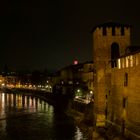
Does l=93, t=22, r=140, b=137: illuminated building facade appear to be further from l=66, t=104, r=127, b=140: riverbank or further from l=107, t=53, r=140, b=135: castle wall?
l=66, t=104, r=127, b=140: riverbank

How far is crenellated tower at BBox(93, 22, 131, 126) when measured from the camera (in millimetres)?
37469

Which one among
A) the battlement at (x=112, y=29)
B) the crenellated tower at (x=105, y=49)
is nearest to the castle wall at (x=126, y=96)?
the crenellated tower at (x=105, y=49)

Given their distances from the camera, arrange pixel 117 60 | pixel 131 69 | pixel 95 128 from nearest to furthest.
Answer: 1. pixel 131 69
2. pixel 117 60
3. pixel 95 128

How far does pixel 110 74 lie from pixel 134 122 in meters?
8.94

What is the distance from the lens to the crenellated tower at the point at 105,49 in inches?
1475

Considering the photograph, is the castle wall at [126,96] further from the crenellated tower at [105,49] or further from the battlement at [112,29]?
the battlement at [112,29]

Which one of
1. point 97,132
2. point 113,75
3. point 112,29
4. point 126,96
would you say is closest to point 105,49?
point 112,29

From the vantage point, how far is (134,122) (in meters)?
28.7

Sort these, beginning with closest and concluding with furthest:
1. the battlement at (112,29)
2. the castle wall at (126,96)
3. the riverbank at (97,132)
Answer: the castle wall at (126,96)
the riverbank at (97,132)
the battlement at (112,29)

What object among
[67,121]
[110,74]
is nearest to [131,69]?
[110,74]

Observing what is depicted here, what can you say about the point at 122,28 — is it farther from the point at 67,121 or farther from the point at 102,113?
the point at 67,121

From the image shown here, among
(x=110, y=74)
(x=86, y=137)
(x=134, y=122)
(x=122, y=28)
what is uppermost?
(x=122, y=28)

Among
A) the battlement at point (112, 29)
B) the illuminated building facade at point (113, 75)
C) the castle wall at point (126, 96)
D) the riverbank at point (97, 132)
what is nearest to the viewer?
the castle wall at point (126, 96)

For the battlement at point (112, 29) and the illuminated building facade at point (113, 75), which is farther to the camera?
the battlement at point (112, 29)
